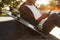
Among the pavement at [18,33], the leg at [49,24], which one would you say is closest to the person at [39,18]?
the leg at [49,24]

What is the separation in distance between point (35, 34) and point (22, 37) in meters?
0.41

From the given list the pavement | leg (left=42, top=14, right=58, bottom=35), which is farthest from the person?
the pavement

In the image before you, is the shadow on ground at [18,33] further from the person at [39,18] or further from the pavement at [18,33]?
Result: the person at [39,18]

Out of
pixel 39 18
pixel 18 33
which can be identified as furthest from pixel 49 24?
pixel 18 33

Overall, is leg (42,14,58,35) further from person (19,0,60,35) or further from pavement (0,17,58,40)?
pavement (0,17,58,40)

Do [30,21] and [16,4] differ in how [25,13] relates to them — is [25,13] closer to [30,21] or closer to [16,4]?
[30,21]

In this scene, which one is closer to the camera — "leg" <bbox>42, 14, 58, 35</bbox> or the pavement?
"leg" <bbox>42, 14, 58, 35</bbox>

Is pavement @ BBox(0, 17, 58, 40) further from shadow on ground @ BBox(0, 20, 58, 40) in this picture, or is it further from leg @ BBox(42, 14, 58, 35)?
leg @ BBox(42, 14, 58, 35)

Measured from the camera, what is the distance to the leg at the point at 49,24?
15.4 feet

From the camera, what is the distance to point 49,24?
4.85m

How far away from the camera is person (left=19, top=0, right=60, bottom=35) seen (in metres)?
4.74

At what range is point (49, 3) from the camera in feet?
40.7

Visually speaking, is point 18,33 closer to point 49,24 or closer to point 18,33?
point 18,33

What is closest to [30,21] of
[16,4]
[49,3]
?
[16,4]
